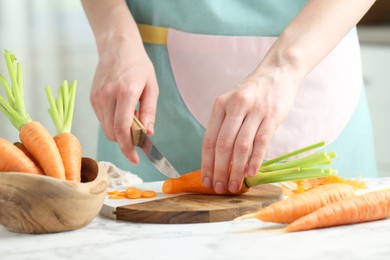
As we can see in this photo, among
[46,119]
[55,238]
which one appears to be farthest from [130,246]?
[46,119]

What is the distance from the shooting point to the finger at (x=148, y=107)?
1542 mm

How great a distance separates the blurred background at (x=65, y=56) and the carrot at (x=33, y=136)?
1.89 m

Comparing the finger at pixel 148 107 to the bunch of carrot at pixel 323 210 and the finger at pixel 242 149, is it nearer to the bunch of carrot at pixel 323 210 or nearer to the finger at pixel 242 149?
the finger at pixel 242 149

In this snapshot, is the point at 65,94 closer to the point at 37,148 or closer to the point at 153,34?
the point at 37,148

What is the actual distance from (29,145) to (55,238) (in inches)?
8.7

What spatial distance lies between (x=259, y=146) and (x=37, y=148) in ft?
1.26

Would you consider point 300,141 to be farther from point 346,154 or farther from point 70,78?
point 70,78

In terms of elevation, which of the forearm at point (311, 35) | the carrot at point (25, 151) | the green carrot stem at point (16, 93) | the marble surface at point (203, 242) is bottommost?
the marble surface at point (203, 242)

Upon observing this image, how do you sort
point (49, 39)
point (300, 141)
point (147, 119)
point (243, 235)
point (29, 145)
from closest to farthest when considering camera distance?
point (243, 235), point (29, 145), point (147, 119), point (300, 141), point (49, 39)

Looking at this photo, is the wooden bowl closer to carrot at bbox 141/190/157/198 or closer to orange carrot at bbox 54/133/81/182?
orange carrot at bbox 54/133/81/182

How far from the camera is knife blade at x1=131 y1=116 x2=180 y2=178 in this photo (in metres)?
1.47

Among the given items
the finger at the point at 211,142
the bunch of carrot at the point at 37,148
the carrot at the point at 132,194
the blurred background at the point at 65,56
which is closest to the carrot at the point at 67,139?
the bunch of carrot at the point at 37,148

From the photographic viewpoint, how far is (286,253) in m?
1.03

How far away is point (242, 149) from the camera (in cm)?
135
